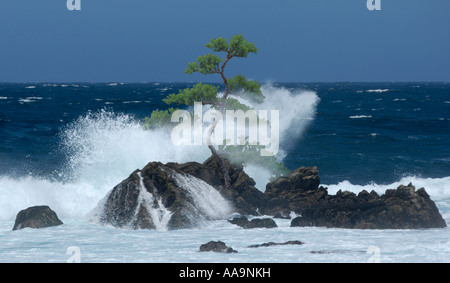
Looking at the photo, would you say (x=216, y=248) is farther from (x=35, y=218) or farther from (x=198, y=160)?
(x=198, y=160)

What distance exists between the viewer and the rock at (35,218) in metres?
21.7

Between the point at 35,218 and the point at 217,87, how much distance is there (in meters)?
8.54

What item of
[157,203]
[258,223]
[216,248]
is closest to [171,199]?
[157,203]

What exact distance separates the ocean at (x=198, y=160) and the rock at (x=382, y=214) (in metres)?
0.51

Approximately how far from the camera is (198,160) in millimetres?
30484

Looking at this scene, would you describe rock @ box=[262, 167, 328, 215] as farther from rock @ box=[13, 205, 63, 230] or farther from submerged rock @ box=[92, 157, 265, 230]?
rock @ box=[13, 205, 63, 230]

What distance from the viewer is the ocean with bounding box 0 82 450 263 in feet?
58.1

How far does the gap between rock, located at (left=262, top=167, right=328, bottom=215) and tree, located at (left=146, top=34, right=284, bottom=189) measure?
5.96ft

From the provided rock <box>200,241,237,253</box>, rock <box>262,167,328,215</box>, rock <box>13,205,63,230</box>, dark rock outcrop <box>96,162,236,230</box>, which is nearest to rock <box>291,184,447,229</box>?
rock <box>262,167,328,215</box>

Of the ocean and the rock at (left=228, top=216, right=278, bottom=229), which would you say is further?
the rock at (left=228, top=216, right=278, bottom=229)
